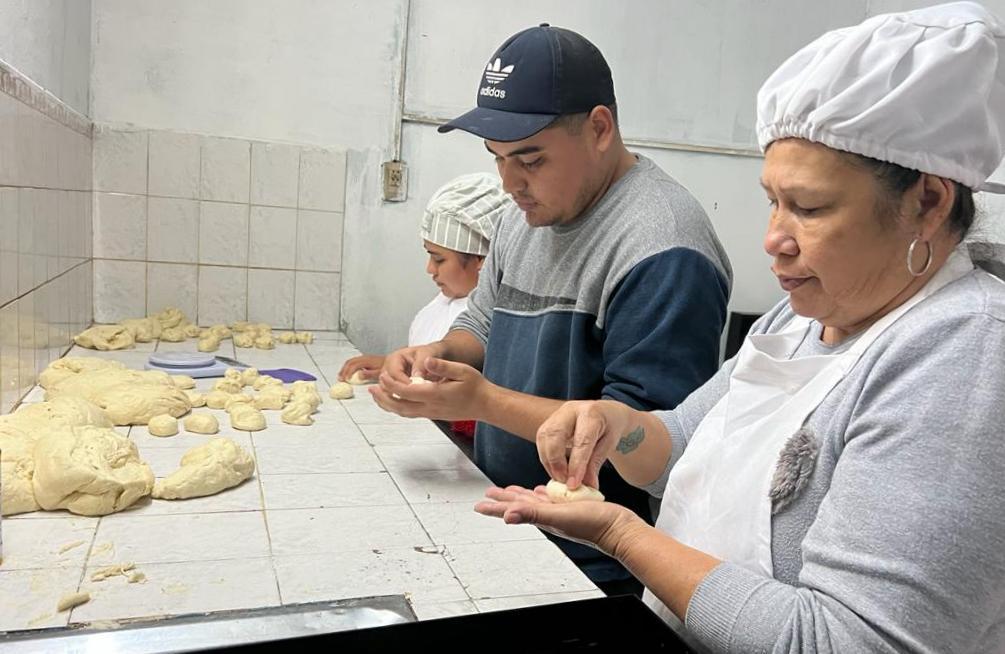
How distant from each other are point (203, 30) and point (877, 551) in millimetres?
2903

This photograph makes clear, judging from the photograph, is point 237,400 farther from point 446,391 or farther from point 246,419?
point 446,391

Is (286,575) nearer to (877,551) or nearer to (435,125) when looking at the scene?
(877,551)

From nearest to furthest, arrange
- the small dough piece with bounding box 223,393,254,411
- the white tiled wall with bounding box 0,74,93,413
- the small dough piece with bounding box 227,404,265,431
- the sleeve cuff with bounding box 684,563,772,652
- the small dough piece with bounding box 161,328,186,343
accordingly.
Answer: the sleeve cuff with bounding box 684,563,772,652 < the white tiled wall with bounding box 0,74,93,413 < the small dough piece with bounding box 227,404,265,431 < the small dough piece with bounding box 223,393,254,411 < the small dough piece with bounding box 161,328,186,343

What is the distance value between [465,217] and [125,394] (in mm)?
1138

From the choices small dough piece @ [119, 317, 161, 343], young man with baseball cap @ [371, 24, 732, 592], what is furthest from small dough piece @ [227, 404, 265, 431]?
small dough piece @ [119, 317, 161, 343]

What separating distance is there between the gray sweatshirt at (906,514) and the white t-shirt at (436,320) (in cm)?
180

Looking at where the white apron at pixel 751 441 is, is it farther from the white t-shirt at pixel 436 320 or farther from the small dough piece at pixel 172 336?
the small dough piece at pixel 172 336

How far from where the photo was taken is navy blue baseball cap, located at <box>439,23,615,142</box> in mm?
1508

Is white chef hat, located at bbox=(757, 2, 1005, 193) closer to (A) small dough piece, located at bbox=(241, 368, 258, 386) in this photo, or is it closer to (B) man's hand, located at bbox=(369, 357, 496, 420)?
(B) man's hand, located at bbox=(369, 357, 496, 420)

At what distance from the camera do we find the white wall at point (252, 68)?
2.79 meters

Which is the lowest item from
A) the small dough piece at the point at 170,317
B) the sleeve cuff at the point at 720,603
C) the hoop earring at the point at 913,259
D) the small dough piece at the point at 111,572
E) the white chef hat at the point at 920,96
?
the small dough piece at the point at 111,572

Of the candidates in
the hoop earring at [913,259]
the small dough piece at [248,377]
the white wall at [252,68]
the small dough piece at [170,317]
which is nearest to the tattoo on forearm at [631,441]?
the hoop earring at [913,259]

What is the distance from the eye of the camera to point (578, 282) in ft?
5.20

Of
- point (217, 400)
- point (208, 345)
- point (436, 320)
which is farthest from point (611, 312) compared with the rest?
point (208, 345)
